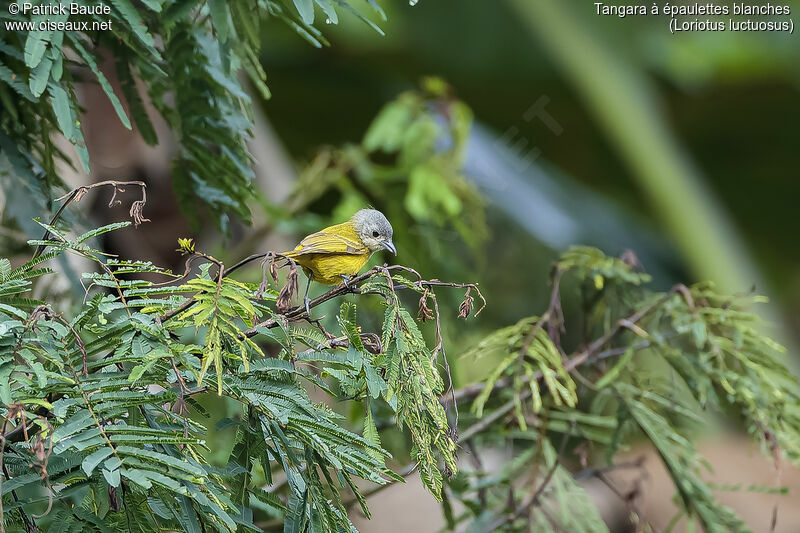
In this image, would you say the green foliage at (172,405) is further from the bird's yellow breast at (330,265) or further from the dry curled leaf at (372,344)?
the bird's yellow breast at (330,265)

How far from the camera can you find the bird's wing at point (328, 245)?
1345 millimetres

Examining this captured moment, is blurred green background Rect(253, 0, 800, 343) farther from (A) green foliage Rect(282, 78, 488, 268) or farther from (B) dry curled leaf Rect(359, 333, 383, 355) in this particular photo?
(B) dry curled leaf Rect(359, 333, 383, 355)

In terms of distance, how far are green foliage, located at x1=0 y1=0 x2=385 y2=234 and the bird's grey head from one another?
1.06ft

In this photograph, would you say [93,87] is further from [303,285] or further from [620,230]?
[620,230]

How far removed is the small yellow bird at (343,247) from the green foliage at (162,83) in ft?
1.03

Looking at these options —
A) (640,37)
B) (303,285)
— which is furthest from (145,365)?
(640,37)

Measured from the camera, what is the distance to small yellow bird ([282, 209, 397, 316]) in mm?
1373

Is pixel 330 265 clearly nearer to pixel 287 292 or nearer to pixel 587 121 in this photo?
pixel 287 292

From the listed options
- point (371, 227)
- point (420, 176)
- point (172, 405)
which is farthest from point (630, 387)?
point (172, 405)

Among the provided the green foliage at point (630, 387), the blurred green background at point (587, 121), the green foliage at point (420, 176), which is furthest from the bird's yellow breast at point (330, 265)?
the blurred green background at point (587, 121)

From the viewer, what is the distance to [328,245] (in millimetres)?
1373

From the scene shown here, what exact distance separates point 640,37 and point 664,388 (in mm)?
3765

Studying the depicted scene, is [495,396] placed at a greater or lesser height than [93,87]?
greater

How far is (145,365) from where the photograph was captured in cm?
96
